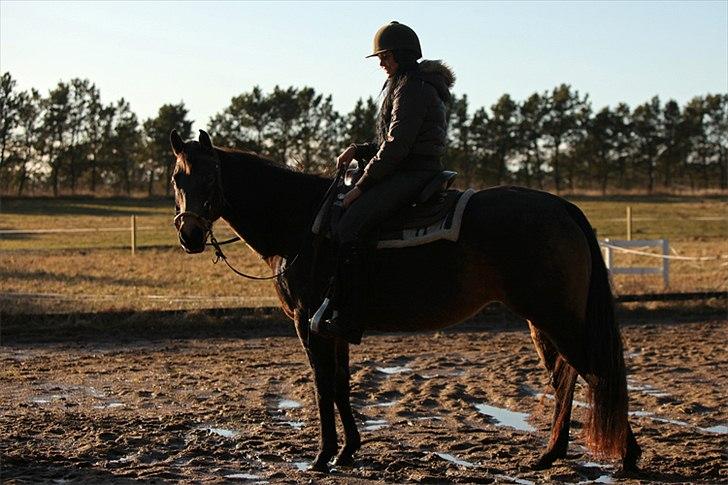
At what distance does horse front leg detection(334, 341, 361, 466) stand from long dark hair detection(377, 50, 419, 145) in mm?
1564

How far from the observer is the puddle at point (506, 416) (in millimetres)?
8044

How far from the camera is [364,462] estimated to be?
6.87 m

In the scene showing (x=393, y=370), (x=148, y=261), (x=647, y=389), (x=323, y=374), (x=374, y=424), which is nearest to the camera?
(x=323, y=374)

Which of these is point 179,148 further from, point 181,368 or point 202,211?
point 181,368

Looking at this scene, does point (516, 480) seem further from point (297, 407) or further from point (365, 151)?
point (297, 407)

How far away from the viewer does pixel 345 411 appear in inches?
280

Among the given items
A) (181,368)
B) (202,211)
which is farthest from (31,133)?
(202,211)

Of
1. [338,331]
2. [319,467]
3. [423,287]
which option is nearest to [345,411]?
[319,467]

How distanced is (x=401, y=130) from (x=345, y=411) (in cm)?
203

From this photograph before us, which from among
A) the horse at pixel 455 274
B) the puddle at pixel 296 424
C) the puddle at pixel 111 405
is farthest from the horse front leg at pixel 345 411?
the puddle at pixel 111 405

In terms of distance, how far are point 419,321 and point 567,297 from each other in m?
1.02

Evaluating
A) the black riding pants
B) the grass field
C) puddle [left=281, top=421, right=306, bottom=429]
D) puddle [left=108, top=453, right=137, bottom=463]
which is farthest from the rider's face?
the grass field

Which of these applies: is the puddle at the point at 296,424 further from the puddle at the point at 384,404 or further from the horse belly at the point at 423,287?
the horse belly at the point at 423,287

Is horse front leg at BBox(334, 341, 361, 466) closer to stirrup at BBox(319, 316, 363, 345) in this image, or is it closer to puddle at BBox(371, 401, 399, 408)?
stirrup at BBox(319, 316, 363, 345)
